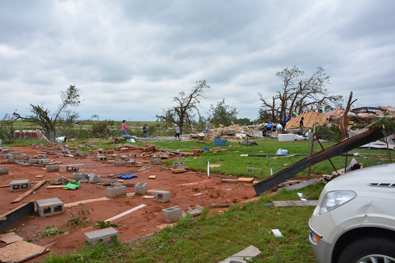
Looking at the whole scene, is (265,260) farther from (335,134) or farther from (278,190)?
(335,134)

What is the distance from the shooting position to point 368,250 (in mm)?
2188

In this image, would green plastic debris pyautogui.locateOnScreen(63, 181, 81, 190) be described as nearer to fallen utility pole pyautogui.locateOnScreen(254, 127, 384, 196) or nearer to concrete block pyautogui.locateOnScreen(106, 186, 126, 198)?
concrete block pyautogui.locateOnScreen(106, 186, 126, 198)

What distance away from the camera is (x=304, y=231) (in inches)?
157

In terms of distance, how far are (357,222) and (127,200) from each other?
545 cm

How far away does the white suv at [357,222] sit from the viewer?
2.13 meters

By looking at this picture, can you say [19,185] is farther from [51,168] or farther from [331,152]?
[331,152]

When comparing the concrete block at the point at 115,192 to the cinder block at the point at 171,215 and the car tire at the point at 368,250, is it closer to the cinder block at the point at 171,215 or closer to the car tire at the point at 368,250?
the cinder block at the point at 171,215

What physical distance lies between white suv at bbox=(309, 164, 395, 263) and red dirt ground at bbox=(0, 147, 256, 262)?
292 cm

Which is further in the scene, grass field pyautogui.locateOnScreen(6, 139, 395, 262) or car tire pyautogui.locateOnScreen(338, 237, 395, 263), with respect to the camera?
grass field pyautogui.locateOnScreen(6, 139, 395, 262)

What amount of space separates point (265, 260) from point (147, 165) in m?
9.90

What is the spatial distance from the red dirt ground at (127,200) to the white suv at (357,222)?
9.58ft

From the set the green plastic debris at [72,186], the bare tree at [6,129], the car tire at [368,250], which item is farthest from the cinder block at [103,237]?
the bare tree at [6,129]

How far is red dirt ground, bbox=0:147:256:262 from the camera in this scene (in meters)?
4.37

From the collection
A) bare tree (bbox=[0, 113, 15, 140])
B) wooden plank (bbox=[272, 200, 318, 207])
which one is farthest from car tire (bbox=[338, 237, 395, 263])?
bare tree (bbox=[0, 113, 15, 140])
